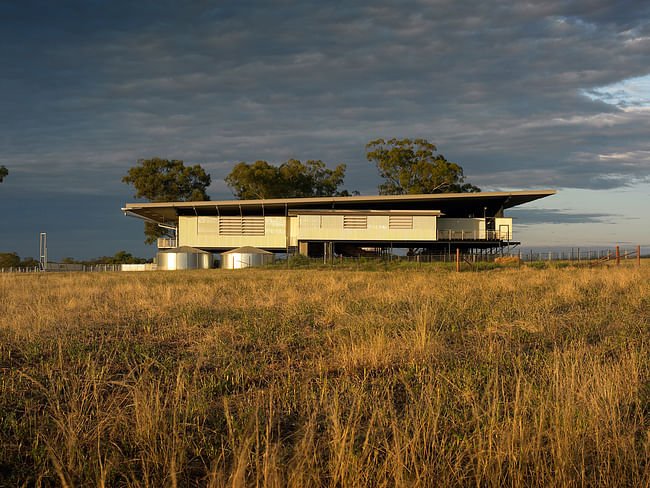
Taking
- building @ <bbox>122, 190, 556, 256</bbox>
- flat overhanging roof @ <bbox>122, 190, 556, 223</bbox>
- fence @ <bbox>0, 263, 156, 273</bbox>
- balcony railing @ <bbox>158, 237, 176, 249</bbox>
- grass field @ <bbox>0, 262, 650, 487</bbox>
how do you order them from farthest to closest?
fence @ <bbox>0, 263, 156, 273</bbox> < balcony railing @ <bbox>158, 237, 176, 249</bbox> < building @ <bbox>122, 190, 556, 256</bbox> < flat overhanging roof @ <bbox>122, 190, 556, 223</bbox> < grass field @ <bbox>0, 262, 650, 487</bbox>

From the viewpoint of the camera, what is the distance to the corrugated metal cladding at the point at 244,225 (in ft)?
150

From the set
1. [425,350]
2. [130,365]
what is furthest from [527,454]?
[130,365]

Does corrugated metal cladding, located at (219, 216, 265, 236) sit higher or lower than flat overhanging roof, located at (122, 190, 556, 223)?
lower

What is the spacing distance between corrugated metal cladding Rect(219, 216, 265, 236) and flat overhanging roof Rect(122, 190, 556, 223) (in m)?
0.89

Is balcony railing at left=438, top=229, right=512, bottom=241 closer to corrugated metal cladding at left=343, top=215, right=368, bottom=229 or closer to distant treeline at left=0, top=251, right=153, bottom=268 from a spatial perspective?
corrugated metal cladding at left=343, top=215, right=368, bottom=229

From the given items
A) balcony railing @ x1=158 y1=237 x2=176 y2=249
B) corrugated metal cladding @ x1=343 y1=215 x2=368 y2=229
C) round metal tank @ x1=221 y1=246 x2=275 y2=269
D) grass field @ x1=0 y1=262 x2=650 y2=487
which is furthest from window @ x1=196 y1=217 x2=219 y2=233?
grass field @ x1=0 y1=262 x2=650 y2=487

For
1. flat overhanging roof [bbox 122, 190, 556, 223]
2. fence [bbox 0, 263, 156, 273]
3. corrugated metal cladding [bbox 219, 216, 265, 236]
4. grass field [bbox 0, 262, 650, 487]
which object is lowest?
fence [bbox 0, 263, 156, 273]

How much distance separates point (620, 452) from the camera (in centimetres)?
334

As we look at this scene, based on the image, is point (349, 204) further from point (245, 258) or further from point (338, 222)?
point (245, 258)

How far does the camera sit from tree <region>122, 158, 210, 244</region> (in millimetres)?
60844

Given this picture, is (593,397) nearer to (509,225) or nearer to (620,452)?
(620,452)

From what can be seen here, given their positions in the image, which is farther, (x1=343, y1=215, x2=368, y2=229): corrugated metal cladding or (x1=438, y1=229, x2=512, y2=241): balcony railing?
(x1=438, y1=229, x2=512, y2=241): balcony railing

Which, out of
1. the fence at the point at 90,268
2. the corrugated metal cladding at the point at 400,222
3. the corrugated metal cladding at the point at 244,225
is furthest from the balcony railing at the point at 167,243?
the corrugated metal cladding at the point at 400,222

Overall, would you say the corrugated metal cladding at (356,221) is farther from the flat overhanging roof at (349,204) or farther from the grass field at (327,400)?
the grass field at (327,400)
